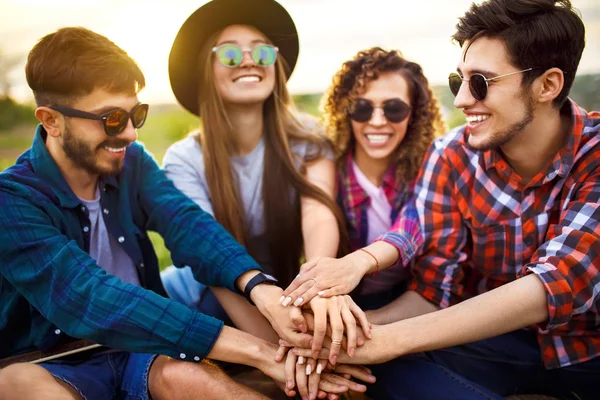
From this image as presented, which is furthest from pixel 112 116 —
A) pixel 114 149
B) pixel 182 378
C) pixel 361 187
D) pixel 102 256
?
pixel 361 187

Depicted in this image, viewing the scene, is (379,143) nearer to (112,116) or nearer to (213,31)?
(213,31)

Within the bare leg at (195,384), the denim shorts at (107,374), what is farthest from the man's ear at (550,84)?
the denim shorts at (107,374)

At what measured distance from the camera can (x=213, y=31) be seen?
12.3ft

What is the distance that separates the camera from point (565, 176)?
110 inches

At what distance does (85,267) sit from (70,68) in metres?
0.98

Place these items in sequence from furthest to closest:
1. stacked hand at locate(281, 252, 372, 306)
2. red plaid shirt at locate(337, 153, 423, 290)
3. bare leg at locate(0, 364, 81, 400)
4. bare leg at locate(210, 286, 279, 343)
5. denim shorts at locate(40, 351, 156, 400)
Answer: red plaid shirt at locate(337, 153, 423, 290) → bare leg at locate(210, 286, 279, 343) → stacked hand at locate(281, 252, 372, 306) → denim shorts at locate(40, 351, 156, 400) → bare leg at locate(0, 364, 81, 400)

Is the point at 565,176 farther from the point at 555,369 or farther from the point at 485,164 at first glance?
the point at 555,369

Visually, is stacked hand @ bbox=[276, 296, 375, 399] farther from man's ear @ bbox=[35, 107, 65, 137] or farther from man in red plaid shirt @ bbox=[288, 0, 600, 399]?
man's ear @ bbox=[35, 107, 65, 137]

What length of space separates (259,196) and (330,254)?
74cm

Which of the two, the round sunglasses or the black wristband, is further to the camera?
the round sunglasses

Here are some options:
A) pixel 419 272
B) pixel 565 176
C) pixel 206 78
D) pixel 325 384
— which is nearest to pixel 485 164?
pixel 565 176

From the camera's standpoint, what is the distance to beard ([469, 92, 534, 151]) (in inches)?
112

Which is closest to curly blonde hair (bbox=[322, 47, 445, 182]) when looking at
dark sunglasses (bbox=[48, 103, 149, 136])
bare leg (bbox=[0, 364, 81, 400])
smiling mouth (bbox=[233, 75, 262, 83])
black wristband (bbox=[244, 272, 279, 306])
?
smiling mouth (bbox=[233, 75, 262, 83])

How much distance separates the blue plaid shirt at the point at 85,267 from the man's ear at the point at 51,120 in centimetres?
7
